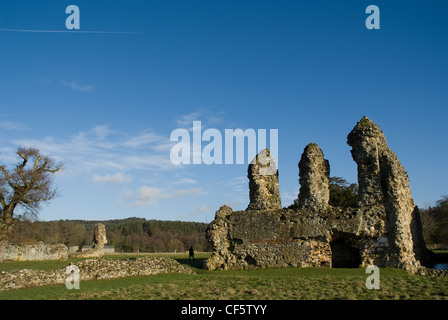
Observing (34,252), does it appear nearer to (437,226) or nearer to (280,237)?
(280,237)

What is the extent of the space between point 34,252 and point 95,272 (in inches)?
774

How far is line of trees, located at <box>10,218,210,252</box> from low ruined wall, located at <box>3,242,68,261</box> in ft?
39.7

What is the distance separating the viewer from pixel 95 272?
53.6 feet

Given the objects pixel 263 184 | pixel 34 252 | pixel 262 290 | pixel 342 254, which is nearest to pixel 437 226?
pixel 342 254

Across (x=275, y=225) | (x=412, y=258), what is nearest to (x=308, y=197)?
(x=275, y=225)

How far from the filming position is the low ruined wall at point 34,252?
31.7 m

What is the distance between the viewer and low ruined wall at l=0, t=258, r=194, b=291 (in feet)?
45.9

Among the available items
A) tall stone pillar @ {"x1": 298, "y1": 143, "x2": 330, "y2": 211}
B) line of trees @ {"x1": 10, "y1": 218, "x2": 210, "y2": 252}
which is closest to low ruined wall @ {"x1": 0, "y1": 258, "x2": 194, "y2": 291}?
tall stone pillar @ {"x1": 298, "y1": 143, "x2": 330, "y2": 211}

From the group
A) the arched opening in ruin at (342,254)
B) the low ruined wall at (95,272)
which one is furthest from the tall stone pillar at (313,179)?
A: the low ruined wall at (95,272)

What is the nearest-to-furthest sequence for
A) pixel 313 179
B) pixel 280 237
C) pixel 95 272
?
1. pixel 95 272
2. pixel 280 237
3. pixel 313 179

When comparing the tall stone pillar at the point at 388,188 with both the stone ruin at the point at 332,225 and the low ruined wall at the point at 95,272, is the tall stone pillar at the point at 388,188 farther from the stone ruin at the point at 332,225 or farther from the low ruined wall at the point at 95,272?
the low ruined wall at the point at 95,272

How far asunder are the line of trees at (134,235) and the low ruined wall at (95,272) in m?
31.0

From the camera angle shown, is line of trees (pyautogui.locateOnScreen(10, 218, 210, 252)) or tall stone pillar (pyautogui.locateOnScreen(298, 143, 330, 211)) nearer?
tall stone pillar (pyautogui.locateOnScreen(298, 143, 330, 211))

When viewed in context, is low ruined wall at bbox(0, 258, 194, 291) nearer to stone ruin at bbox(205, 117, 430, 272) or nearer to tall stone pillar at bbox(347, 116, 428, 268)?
stone ruin at bbox(205, 117, 430, 272)
